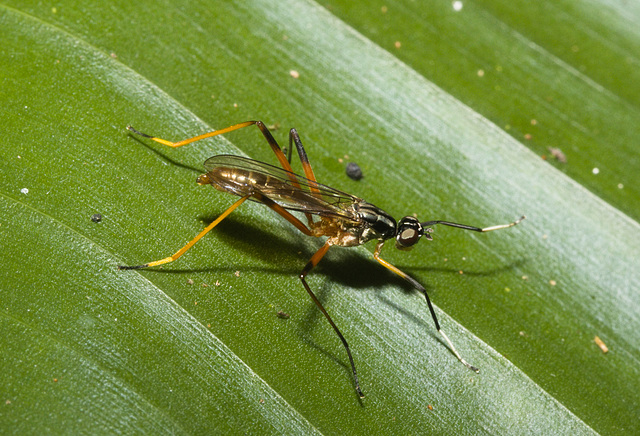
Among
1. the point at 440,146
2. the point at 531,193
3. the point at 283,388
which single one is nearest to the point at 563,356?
the point at 531,193

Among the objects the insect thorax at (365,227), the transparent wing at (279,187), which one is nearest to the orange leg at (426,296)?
the insect thorax at (365,227)

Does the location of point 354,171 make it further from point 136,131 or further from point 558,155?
point 558,155

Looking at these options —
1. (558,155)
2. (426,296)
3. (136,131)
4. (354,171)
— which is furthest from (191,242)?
(558,155)

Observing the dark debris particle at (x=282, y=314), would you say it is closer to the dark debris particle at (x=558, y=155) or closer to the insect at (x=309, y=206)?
the insect at (x=309, y=206)

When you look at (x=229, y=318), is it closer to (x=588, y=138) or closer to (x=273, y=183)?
(x=273, y=183)

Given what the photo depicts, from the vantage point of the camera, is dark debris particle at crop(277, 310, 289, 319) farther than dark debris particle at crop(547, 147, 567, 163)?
No

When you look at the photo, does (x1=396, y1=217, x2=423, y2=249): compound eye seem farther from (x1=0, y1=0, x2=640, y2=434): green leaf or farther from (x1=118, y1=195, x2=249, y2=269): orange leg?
(x1=118, y1=195, x2=249, y2=269): orange leg

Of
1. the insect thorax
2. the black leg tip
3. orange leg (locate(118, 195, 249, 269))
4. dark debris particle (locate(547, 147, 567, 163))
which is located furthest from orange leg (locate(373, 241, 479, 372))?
the black leg tip
